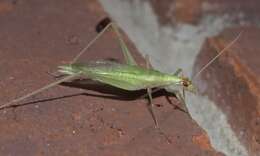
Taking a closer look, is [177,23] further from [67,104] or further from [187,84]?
[67,104]

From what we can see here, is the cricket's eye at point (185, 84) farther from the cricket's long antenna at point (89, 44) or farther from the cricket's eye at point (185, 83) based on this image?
the cricket's long antenna at point (89, 44)

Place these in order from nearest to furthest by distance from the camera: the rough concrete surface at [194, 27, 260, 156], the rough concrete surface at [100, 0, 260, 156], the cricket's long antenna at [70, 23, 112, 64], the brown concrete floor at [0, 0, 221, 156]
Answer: the brown concrete floor at [0, 0, 221, 156] < the rough concrete surface at [194, 27, 260, 156] < the cricket's long antenna at [70, 23, 112, 64] < the rough concrete surface at [100, 0, 260, 156]

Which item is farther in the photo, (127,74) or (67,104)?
(127,74)

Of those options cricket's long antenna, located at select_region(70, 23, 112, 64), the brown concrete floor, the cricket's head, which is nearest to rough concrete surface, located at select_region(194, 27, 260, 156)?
the cricket's head

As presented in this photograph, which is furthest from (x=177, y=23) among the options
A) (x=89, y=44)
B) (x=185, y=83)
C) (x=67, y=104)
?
(x=67, y=104)

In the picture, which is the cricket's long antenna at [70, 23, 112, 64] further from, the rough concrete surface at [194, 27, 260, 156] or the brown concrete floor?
the rough concrete surface at [194, 27, 260, 156]

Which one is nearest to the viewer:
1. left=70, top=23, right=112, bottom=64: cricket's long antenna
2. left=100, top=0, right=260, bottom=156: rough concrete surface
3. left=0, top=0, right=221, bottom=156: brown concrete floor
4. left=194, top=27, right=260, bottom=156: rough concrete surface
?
left=0, top=0, right=221, bottom=156: brown concrete floor

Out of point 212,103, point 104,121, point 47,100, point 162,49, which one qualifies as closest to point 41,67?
point 47,100
